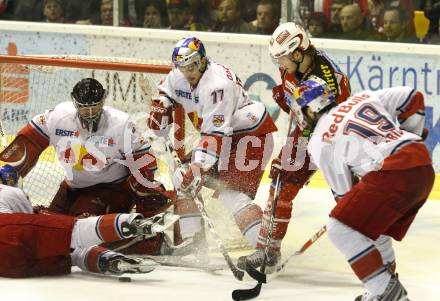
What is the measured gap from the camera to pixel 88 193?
18.0 feet

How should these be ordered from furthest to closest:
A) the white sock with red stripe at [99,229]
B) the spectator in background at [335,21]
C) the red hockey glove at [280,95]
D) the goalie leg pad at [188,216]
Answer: the spectator in background at [335,21]
the goalie leg pad at [188,216]
the red hockey glove at [280,95]
the white sock with red stripe at [99,229]

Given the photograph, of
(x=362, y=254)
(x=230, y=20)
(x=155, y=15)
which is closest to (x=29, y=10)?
(x=155, y=15)

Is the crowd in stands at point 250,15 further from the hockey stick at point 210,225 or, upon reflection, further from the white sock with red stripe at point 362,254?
the white sock with red stripe at point 362,254

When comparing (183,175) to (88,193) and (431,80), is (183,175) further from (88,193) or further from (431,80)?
(431,80)

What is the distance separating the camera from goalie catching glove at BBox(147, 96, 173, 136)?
17.5 ft

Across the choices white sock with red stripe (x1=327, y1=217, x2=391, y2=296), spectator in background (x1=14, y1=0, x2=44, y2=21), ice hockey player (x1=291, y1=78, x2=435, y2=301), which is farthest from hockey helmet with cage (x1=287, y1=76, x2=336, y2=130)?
spectator in background (x1=14, y1=0, x2=44, y2=21)

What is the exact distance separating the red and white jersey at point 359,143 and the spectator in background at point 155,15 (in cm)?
359

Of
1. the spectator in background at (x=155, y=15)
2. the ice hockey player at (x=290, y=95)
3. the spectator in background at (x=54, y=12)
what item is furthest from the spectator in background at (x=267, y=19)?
the ice hockey player at (x=290, y=95)

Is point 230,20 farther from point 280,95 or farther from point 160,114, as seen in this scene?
point 280,95

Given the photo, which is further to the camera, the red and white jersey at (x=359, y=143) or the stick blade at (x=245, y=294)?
the stick blade at (x=245, y=294)

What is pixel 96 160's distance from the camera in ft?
17.7

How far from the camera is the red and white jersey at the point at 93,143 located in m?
5.33

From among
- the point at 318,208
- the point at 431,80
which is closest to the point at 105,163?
the point at 318,208

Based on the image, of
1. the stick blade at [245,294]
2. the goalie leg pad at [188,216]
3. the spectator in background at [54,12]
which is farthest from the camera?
the spectator in background at [54,12]
